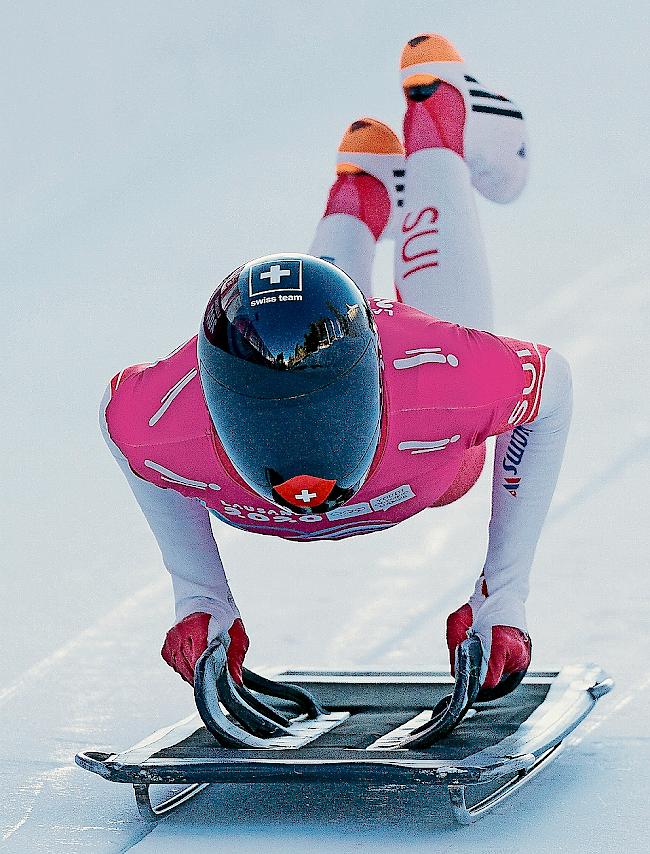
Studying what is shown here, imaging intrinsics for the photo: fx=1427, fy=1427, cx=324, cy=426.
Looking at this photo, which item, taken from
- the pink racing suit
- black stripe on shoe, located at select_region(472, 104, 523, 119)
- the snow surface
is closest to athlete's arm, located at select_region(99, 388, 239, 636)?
the pink racing suit

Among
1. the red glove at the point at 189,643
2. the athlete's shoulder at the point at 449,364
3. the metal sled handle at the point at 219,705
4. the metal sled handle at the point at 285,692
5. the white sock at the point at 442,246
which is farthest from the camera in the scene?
the white sock at the point at 442,246

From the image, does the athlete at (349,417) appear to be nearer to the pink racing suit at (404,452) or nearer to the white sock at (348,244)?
the pink racing suit at (404,452)

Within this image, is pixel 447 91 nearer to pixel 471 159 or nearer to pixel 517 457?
pixel 471 159

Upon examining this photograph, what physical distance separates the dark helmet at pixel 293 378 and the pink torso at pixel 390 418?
0.20 meters

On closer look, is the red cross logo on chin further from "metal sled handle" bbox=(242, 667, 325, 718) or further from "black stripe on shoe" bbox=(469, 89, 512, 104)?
"black stripe on shoe" bbox=(469, 89, 512, 104)

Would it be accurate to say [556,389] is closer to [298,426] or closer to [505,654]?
[505,654]

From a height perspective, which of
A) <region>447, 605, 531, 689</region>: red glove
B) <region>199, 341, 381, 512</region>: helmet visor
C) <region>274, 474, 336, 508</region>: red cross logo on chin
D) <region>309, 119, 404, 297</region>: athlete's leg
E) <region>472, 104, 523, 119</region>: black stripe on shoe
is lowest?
<region>447, 605, 531, 689</region>: red glove

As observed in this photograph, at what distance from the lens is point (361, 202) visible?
4.30 meters

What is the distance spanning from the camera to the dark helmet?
210 centimetres

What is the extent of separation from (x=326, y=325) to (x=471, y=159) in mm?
2221

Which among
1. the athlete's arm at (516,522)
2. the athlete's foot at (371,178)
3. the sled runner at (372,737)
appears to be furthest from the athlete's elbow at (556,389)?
the athlete's foot at (371,178)

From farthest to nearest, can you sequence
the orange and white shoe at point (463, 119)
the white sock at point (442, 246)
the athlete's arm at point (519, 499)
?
the orange and white shoe at point (463, 119) < the white sock at point (442, 246) < the athlete's arm at point (519, 499)

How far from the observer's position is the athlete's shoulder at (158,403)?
8.30 ft

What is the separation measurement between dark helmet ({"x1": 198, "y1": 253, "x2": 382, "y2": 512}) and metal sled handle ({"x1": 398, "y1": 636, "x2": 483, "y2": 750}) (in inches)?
22.1
